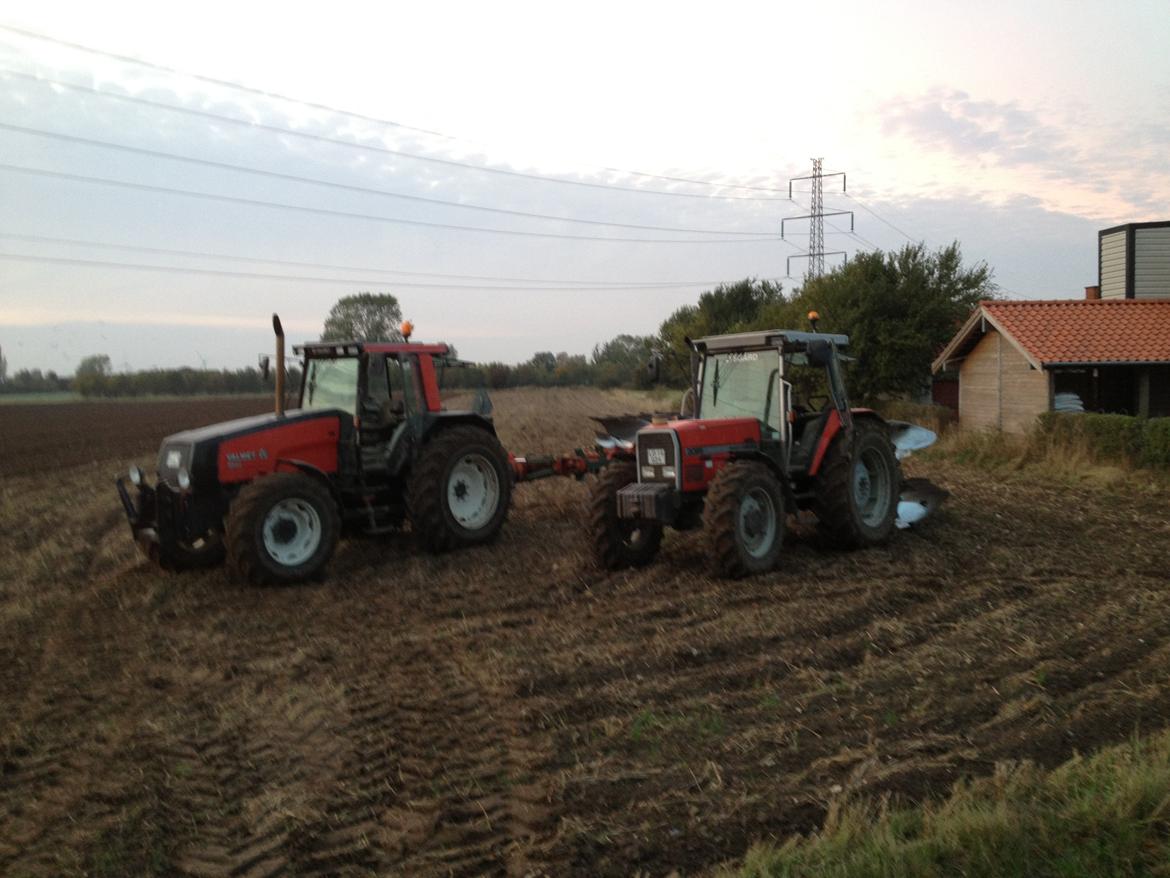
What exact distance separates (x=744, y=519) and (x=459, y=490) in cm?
310

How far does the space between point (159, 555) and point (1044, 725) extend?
6.85 metres

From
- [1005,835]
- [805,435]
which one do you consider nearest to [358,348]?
[805,435]

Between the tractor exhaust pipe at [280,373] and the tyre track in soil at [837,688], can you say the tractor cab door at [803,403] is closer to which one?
the tyre track in soil at [837,688]

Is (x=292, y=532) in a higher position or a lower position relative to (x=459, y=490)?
lower

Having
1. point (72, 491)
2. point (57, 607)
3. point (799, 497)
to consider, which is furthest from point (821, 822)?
point (72, 491)

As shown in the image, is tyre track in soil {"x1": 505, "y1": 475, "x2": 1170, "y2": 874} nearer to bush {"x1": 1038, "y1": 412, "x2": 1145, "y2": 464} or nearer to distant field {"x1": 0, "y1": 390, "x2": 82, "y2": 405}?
bush {"x1": 1038, "y1": 412, "x2": 1145, "y2": 464}

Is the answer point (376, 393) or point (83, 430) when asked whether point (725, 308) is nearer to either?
point (83, 430)

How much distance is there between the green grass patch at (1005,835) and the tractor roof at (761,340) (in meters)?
5.19

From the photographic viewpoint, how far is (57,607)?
25.0 feet

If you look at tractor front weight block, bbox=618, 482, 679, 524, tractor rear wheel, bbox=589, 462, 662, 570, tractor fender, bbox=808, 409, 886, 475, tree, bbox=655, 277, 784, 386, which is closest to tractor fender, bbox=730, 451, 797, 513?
tractor fender, bbox=808, 409, 886, 475

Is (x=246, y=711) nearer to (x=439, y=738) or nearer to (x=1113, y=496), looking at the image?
(x=439, y=738)

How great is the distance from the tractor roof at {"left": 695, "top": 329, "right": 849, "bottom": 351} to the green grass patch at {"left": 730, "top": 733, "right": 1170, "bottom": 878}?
5192mm

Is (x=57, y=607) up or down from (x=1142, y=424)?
down

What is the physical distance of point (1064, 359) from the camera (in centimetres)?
1794
